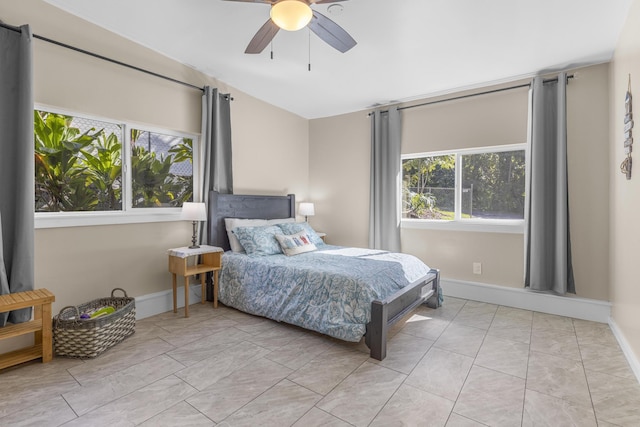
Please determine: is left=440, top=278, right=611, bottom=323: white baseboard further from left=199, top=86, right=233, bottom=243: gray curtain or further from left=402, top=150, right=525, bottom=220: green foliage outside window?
left=199, top=86, right=233, bottom=243: gray curtain

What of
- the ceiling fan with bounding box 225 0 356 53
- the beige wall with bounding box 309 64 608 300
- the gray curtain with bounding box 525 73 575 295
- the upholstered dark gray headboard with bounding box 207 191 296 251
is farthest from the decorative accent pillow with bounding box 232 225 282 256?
the gray curtain with bounding box 525 73 575 295

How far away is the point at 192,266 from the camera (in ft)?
11.0

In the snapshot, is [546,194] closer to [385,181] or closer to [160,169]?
[385,181]

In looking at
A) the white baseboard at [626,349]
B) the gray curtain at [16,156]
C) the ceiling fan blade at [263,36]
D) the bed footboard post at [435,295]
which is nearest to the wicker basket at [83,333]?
the gray curtain at [16,156]

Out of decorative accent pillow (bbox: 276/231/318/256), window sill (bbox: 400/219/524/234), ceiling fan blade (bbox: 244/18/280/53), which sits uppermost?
ceiling fan blade (bbox: 244/18/280/53)

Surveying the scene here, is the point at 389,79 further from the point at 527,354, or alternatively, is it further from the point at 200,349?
the point at 200,349

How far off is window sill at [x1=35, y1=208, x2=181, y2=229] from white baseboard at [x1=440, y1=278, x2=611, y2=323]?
3490mm

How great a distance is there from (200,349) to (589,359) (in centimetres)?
305

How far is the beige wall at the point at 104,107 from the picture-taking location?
7.98 feet

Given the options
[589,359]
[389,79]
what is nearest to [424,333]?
[589,359]

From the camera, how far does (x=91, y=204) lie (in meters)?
2.84

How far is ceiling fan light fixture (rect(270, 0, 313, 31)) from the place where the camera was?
70.6 inches

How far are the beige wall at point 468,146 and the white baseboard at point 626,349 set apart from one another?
1.29ft

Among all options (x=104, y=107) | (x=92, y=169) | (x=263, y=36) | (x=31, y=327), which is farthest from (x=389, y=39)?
(x=31, y=327)
